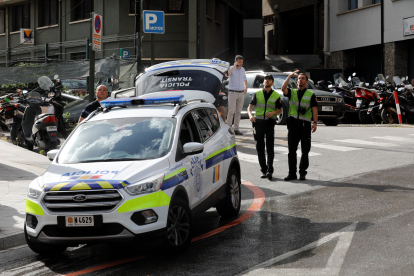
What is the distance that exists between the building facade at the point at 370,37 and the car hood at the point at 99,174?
27.0 metres

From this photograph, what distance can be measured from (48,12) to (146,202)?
34687 millimetres

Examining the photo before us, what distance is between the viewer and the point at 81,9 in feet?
116

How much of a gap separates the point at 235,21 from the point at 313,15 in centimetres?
1205

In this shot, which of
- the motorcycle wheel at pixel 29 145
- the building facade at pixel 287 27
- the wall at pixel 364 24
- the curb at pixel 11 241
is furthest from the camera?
the building facade at pixel 287 27

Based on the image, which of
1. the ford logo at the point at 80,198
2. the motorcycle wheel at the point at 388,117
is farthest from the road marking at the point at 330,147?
the ford logo at the point at 80,198

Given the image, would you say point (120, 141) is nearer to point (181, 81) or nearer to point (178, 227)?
point (178, 227)

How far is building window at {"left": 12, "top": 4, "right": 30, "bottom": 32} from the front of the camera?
1581 inches

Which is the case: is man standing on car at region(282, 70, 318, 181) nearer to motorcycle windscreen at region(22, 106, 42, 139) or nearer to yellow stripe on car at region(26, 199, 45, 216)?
yellow stripe on car at region(26, 199, 45, 216)

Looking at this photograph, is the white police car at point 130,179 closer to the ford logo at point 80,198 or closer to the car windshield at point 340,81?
the ford logo at point 80,198

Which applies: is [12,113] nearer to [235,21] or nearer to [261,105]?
[261,105]

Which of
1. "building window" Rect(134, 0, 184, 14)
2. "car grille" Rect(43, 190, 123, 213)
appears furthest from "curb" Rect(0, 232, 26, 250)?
"building window" Rect(134, 0, 184, 14)

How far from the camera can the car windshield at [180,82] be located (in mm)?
12188

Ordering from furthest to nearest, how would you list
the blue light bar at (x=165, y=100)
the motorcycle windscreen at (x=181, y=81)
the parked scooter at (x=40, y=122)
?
the parked scooter at (x=40, y=122) → the motorcycle windscreen at (x=181, y=81) → the blue light bar at (x=165, y=100)

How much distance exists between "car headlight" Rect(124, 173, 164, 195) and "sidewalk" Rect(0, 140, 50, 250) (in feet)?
7.15
